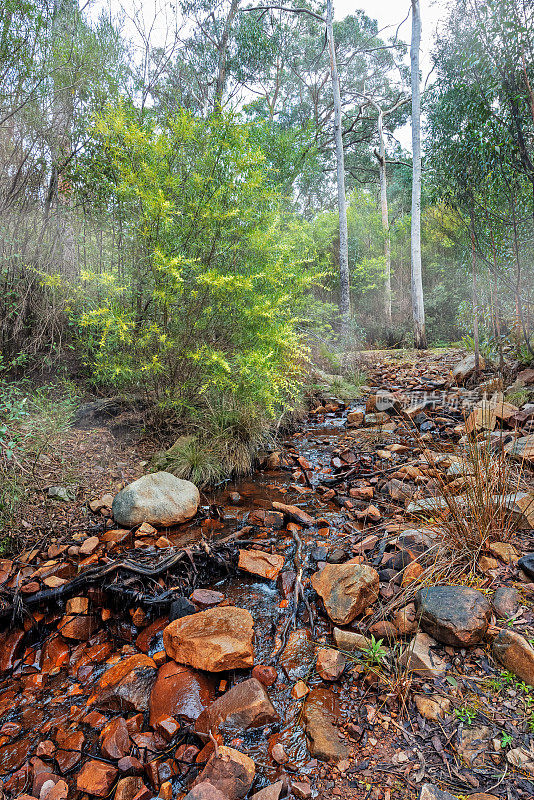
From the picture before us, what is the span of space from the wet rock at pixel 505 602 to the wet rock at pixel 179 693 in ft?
4.87

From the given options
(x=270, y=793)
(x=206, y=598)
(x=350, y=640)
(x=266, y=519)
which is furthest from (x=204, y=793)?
(x=266, y=519)

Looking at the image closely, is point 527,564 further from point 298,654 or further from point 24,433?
point 24,433

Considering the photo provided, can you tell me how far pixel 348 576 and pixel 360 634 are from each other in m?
0.33

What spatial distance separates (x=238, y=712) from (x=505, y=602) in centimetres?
139

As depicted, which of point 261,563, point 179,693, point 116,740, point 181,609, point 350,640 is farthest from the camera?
point 261,563

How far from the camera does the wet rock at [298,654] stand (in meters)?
2.02

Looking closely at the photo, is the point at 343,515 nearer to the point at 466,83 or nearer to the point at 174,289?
the point at 174,289

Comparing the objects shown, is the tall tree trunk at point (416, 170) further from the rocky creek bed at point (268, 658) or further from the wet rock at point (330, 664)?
the wet rock at point (330, 664)

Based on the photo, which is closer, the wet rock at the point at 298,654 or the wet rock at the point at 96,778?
the wet rock at the point at 96,778

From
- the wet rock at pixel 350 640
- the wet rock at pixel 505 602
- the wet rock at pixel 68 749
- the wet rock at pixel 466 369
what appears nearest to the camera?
the wet rock at pixel 68 749

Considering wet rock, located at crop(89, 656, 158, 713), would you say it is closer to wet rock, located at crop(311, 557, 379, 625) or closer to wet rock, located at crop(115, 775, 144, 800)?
wet rock, located at crop(115, 775, 144, 800)

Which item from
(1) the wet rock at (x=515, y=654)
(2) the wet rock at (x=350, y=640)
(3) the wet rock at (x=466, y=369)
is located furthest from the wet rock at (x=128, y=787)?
(3) the wet rock at (x=466, y=369)

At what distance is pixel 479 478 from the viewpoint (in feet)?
7.94

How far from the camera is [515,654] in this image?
65.2 inches
